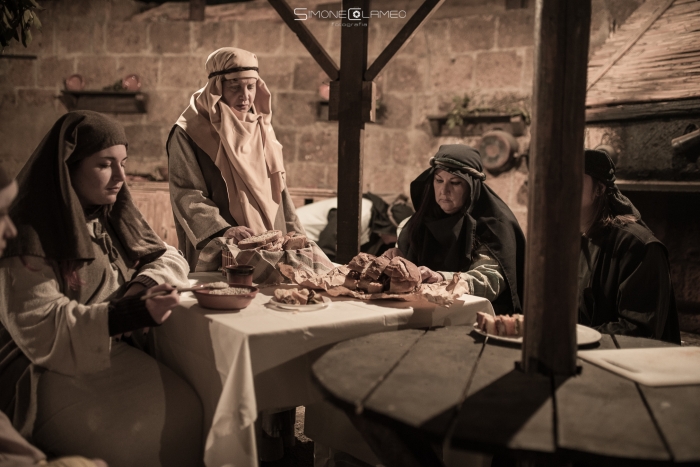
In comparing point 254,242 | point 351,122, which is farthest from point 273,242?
point 351,122

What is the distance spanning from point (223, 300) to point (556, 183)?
1222 millimetres

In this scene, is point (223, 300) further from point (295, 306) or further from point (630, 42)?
point (630, 42)

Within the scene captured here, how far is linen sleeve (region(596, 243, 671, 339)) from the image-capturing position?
281cm

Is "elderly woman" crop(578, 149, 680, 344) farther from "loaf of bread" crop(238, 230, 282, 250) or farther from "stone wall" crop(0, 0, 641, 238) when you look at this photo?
"stone wall" crop(0, 0, 641, 238)

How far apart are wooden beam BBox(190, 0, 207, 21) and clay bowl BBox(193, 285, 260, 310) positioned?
6.60 m

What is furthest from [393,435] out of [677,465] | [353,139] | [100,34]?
[100,34]

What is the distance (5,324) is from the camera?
2066mm

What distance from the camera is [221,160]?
10.9 ft

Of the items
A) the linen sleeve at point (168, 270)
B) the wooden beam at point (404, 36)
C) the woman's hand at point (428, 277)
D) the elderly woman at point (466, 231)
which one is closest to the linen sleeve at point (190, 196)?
the linen sleeve at point (168, 270)

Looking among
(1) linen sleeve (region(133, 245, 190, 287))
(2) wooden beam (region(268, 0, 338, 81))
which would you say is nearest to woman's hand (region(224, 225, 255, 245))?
(1) linen sleeve (region(133, 245, 190, 287))

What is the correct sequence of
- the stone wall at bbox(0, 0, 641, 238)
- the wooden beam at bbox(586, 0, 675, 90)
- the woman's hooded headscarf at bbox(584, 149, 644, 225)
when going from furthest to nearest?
the stone wall at bbox(0, 0, 641, 238), the wooden beam at bbox(586, 0, 675, 90), the woman's hooded headscarf at bbox(584, 149, 644, 225)

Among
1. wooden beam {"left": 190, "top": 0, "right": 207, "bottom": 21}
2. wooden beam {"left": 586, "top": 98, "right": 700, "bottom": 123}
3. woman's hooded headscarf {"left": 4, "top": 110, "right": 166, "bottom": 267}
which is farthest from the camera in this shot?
wooden beam {"left": 190, "top": 0, "right": 207, "bottom": 21}

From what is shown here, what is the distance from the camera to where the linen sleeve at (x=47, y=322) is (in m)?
2.01

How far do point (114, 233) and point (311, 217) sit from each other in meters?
4.58
